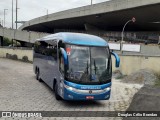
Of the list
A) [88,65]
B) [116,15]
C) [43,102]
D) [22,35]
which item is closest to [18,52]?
[22,35]

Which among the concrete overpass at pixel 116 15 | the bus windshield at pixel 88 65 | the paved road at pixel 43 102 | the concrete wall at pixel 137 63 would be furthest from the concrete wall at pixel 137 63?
the concrete overpass at pixel 116 15

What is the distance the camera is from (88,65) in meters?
12.7

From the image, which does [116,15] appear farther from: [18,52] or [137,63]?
[137,63]

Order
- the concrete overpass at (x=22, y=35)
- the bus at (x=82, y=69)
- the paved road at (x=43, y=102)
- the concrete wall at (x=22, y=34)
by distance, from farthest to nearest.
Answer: the concrete overpass at (x=22, y=35)
the concrete wall at (x=22, y=34)
the bus at (x=82, y=69)
the paved road at (x=43, y=102)

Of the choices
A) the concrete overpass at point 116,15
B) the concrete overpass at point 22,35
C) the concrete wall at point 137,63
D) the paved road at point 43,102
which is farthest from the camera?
the concrete overpass at point 22,35

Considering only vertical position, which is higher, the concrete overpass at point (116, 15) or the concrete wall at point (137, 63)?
the concrete overpass at point (116, 15)

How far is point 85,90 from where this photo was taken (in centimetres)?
1241

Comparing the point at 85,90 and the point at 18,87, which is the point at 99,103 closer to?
the point at 85,90

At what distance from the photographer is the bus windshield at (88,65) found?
41.1ft

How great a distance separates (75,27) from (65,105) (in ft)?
223

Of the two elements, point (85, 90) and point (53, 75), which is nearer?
point (85, 90)

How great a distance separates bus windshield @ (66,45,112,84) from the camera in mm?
12523

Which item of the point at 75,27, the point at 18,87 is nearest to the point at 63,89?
the point at 18,87

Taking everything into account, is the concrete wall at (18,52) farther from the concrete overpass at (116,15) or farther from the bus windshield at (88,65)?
the bus windshield at (88,65)
